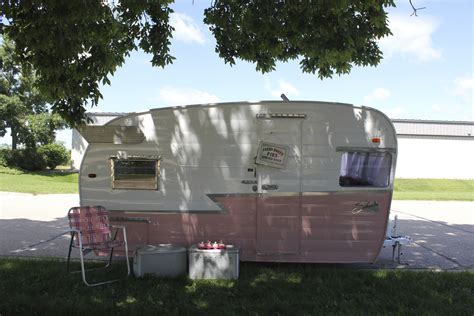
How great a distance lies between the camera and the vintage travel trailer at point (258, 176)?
6.68m

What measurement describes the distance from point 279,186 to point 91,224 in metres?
2.70

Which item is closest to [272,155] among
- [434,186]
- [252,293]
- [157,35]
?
[252,293]

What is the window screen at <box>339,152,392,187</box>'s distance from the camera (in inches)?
→ 266

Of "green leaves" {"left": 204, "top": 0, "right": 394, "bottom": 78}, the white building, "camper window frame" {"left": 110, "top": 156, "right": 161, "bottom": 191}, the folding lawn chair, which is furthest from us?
the white building

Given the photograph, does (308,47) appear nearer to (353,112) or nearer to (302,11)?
(302,11)

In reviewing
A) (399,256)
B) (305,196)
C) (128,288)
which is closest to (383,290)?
(305,196)

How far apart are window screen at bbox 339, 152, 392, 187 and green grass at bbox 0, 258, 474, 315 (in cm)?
129

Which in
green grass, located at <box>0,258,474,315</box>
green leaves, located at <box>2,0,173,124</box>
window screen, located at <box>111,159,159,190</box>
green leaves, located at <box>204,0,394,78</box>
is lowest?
green grass, located at <box>0,258,474,315</box>

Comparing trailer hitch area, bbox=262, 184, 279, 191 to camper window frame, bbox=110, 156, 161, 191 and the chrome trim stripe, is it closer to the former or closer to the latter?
the chrome trim stripe

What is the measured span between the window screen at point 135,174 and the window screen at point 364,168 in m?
2.75

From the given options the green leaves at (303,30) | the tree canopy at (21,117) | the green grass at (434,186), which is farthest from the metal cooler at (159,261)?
the tree canopy at (21,117)

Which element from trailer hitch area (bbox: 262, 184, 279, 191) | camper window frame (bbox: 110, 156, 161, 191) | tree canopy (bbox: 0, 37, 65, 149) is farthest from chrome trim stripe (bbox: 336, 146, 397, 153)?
tree canopy (bbox: 0, 37, 65, 149)

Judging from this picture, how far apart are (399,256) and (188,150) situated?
13.0 feet

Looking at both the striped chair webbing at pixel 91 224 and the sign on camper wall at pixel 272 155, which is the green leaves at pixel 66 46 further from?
the sign on camper wall at pixel 272 155
